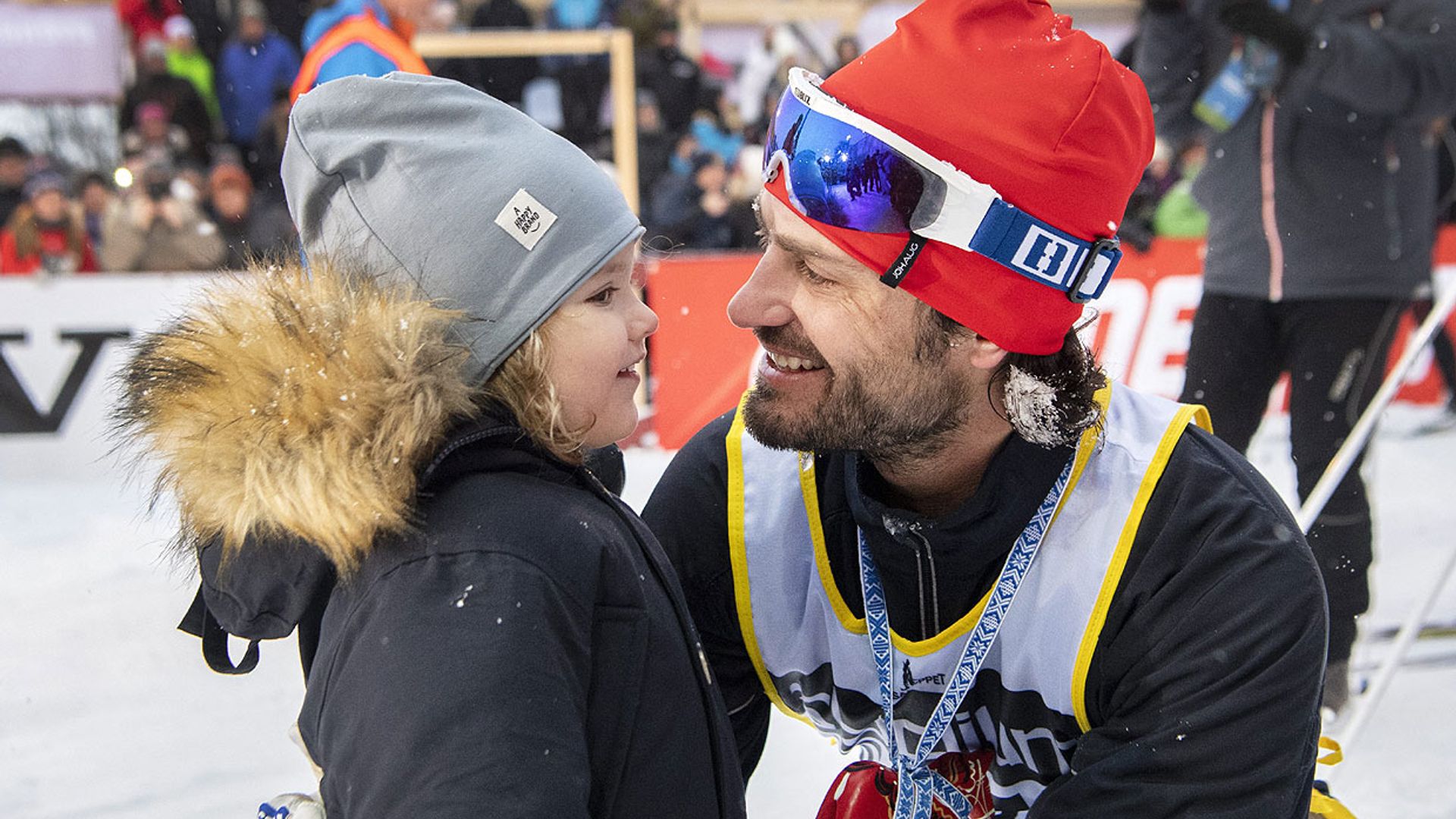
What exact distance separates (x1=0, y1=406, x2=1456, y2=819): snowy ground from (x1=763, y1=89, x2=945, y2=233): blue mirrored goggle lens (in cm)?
152

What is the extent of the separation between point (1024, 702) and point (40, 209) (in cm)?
609

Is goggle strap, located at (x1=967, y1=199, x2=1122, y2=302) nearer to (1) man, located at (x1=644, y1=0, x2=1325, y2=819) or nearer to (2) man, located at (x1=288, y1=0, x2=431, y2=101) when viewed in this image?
(1) man, located at (x1=644, y1=0, x2=1325, y2=819)

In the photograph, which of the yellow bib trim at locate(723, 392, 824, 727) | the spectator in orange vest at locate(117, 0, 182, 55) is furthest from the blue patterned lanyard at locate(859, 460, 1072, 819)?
the spectator in orange vest at locate(117, 0, 182, 55)

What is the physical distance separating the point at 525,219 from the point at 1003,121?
593 millimetres

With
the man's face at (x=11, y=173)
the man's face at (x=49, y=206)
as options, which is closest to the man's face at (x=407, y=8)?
the man's face at (x=49, y=206)

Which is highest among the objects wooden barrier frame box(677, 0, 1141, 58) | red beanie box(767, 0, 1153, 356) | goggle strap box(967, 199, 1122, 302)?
red beanie box(767, 0, 1153, 356)

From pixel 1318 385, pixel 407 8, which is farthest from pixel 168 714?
pixel 1318 385

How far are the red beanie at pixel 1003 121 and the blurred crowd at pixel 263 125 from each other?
4.92m

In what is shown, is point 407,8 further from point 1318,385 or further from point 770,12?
point 770,12

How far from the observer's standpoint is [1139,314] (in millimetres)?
6094

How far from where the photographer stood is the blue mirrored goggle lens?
1599 millimetres

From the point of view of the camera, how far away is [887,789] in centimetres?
171

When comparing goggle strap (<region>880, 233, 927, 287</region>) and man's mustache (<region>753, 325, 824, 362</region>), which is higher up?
→ goggle strap (<region>880, 233, 927, 287</region>)

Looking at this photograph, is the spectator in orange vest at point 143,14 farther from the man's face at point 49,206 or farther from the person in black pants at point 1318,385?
the person in black pants at point 1318,385
